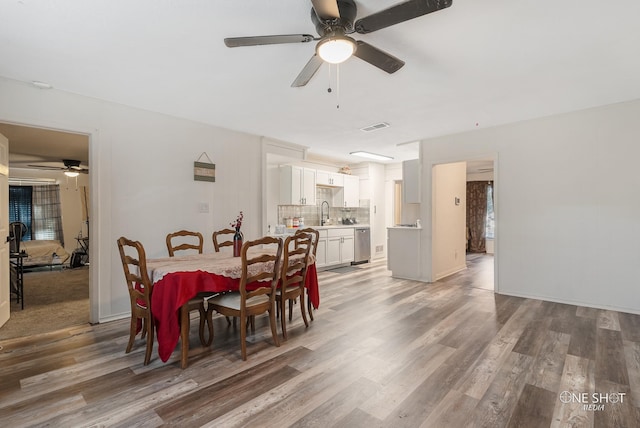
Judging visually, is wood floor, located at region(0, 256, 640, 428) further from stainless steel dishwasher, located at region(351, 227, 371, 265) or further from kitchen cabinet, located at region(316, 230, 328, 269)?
stainless steel dishwasher, located at region(351, 227, 371, 265)

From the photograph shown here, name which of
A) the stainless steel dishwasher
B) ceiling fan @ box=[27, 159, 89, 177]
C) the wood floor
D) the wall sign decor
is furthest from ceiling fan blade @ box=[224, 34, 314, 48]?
ceiling fan @ box=[27, 159, 89, 177]

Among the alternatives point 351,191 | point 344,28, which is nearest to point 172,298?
point 344,28

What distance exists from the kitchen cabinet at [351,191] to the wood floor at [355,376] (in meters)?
4.17

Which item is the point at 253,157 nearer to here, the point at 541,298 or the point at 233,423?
the point at 233,423

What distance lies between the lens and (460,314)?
3590 mm

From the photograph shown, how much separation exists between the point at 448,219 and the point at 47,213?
32.1 feet

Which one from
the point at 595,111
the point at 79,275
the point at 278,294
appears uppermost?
the point at 595,111

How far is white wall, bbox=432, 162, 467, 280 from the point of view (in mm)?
5398

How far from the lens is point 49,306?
401 cm

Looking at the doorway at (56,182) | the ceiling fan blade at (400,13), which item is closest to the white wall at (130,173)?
the doorway at (56,182)

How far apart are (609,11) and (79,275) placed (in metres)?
8.15

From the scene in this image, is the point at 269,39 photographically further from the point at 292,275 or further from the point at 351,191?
the point at 351,191

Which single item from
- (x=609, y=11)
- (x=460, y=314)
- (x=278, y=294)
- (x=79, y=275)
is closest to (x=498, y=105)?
(x=609, y=11)

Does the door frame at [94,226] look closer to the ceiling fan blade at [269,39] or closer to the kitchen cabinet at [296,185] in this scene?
the ceiling fan blade at [269,39]
